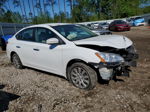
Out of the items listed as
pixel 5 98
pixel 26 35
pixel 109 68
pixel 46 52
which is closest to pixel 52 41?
pixel 46 52

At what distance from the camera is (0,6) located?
43.5 m

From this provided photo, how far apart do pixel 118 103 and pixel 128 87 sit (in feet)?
2.29

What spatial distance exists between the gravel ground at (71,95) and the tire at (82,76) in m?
0.15

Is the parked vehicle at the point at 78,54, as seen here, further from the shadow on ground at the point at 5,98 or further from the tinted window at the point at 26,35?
the shadow on ground at the point at 5,98

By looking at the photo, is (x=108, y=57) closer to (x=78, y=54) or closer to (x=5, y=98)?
(x=78, y=54)

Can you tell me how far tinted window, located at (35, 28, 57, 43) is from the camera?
→ 3815mm

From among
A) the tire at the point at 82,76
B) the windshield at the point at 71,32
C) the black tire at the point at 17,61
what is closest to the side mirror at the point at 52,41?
the windshield at the point at 71,32

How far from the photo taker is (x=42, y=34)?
403cm

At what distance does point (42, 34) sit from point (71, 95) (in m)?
1.91

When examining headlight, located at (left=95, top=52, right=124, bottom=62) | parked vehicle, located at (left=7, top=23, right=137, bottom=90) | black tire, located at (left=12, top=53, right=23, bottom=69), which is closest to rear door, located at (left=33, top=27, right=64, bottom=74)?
parked vehicle, located at (left=7, top=23, right=137, bottom=90)

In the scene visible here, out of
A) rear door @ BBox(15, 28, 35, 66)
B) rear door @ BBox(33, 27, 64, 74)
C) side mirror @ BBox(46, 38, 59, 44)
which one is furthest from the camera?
rear door @ BBox(15, 28, 35, 66)

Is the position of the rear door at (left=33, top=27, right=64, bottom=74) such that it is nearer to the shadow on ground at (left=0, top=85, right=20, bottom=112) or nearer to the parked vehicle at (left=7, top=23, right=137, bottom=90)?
the parked vehicle at (left=7, top=23, right=137, bottom=90)

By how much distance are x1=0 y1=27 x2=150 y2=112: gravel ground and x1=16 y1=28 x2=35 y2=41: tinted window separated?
1.24 m

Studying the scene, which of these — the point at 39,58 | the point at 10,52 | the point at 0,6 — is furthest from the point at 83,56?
the point at 0,6
